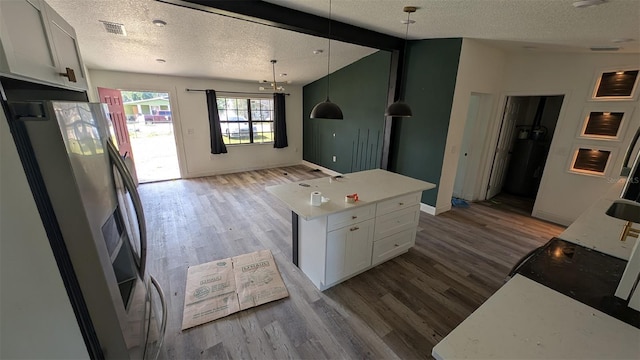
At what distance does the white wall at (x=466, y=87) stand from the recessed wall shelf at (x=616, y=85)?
45.0 inches

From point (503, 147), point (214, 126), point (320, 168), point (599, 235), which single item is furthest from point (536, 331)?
point (214, 126)

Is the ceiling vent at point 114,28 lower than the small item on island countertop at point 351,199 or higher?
higher

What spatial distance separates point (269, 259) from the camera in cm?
274

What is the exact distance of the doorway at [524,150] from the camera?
4618mm

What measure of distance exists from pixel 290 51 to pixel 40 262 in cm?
403

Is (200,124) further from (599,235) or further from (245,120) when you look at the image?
(599,235)

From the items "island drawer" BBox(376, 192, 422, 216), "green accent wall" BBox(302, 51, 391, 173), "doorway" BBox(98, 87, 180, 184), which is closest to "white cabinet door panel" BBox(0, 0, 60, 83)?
"island drawer" BBox(376, 192, 422, 216)

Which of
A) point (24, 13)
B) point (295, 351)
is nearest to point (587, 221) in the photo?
point (295, 351)

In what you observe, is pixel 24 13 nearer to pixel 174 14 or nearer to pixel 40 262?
pixel 40 262

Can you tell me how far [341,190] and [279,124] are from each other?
4.68 m

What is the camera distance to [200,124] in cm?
580

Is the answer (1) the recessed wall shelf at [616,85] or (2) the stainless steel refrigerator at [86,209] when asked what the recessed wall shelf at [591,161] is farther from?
(2) the stainless steel refrigerator at [86,209]

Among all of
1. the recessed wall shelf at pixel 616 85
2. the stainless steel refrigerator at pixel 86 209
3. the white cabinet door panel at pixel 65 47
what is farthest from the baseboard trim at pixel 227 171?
the recessed wall shelf at pixel 616 85

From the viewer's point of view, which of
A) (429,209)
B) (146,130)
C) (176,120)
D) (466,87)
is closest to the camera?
(466,87)
